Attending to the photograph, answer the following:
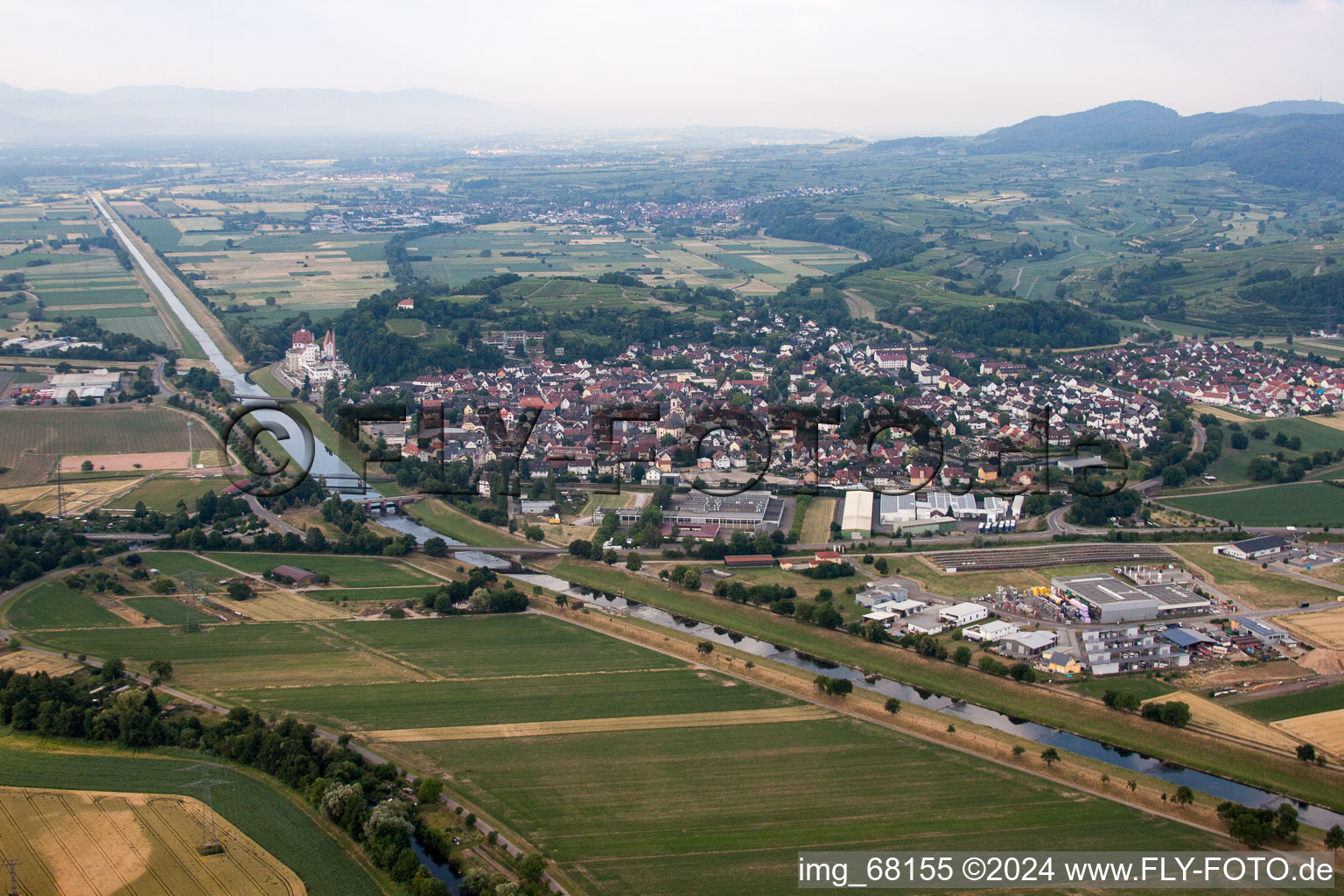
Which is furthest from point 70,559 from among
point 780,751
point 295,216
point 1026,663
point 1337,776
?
point 295,216

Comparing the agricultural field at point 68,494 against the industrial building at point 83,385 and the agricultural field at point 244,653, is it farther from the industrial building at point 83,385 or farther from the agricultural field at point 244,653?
the industrial building at point 83,385

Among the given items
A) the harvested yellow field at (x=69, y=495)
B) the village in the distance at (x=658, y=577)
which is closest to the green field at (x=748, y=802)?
the village in the distance at (x=658, y=577)

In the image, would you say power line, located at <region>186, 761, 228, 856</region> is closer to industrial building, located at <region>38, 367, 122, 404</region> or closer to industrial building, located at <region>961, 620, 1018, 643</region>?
industrial building, located at <region>961, 620, 1018, 643</region>

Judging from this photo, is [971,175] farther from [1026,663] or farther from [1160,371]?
[1026,663]

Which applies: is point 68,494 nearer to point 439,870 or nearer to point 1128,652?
point 439,870

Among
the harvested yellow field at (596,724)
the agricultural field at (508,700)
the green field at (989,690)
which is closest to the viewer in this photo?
the green field at (989,690)

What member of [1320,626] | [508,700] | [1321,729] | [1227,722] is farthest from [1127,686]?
[508,700]
